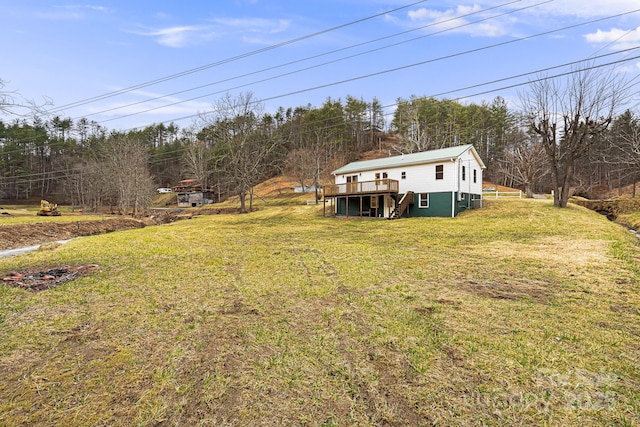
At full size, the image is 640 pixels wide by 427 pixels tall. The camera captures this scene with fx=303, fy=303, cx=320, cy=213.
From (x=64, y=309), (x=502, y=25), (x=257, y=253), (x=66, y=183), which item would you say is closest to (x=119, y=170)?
(x=66, y=183)

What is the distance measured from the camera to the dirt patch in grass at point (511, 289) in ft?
21.4

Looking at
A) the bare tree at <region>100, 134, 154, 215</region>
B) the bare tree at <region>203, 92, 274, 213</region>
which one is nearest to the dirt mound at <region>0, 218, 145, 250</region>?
the bare tree at <region>100, 134, 154, 215</region>

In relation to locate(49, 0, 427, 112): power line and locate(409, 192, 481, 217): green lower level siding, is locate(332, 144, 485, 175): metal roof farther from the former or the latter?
locate(49, 0, 427, 112): power line

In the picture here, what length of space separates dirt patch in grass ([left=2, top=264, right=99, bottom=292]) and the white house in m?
20.5

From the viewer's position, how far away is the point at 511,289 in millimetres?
7059

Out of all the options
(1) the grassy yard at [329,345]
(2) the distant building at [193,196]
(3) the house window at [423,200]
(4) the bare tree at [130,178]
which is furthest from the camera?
(2) the distant building at [193,196]

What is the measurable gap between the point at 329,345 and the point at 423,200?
22803mm

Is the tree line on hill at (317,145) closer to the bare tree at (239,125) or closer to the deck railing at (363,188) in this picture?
the bare tree at (239,125)

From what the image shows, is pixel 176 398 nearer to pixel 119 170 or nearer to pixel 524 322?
pixel 524 322

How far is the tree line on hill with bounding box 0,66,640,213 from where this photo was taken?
2412cm

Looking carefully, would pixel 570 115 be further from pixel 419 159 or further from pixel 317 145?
pixel 317 145

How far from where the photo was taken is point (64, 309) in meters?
5.85

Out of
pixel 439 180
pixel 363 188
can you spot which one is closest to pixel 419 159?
pixel 439 180

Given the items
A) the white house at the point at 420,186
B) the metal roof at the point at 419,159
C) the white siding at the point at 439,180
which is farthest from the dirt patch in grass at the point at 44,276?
the metal roof at the point at 419,159
